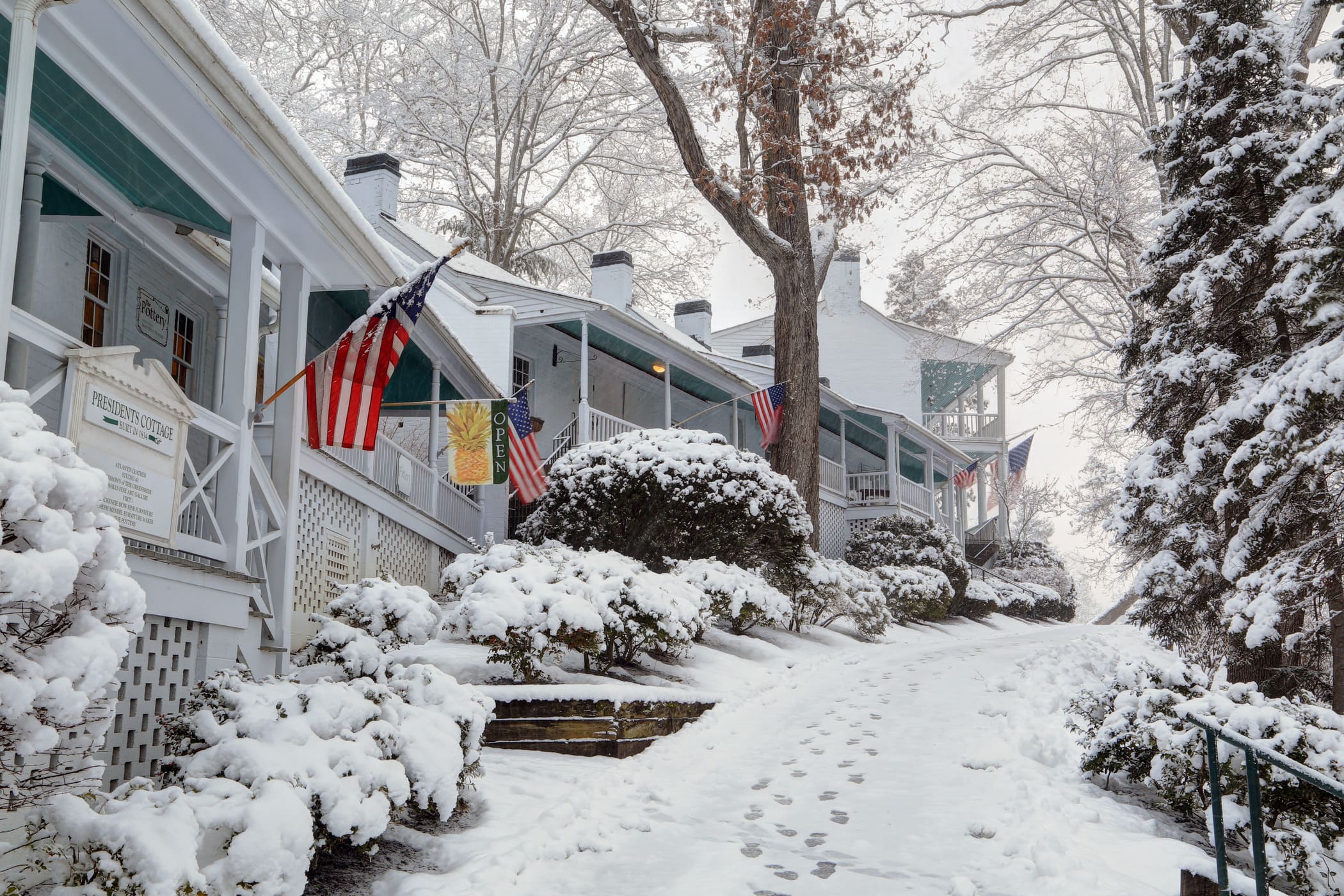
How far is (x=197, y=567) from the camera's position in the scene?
6.03 metres

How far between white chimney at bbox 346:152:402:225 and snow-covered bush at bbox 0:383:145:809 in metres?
16.9

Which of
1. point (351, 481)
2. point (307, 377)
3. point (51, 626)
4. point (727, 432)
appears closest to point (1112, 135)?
point (727, 432)

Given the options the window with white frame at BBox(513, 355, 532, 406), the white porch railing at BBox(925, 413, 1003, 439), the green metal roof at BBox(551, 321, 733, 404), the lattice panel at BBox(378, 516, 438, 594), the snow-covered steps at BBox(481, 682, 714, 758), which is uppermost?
the white porch railing at BBox(925, 413, 1003, 439)

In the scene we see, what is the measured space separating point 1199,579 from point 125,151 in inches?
369

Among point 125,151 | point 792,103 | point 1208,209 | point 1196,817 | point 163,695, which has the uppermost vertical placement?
point 792,103

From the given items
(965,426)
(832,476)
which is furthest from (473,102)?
(965,426)

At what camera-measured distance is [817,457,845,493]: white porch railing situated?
2703 centimetres

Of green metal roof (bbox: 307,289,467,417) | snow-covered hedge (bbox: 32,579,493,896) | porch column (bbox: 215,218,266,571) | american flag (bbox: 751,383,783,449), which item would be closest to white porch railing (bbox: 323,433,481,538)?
green metal roof (bbox: 307,289,467,417)

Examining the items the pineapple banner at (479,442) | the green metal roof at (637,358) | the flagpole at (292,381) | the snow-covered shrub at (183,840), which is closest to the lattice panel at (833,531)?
Answer: the green metal roof at (637,358)

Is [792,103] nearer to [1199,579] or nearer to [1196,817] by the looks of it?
[1199,579]

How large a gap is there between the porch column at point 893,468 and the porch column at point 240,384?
22254 millimetres

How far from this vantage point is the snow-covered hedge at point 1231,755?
17.7ft

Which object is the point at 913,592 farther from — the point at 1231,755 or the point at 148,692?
the point at 148,692

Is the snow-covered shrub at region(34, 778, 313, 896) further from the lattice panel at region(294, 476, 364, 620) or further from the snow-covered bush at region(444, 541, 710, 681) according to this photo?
the lattice panel at region(294, 476, 364, 620)
